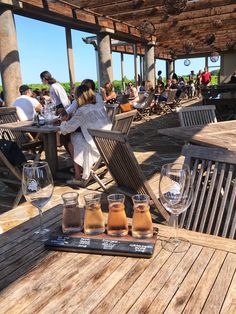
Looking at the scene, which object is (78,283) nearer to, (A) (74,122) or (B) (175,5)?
(A) (74,122)

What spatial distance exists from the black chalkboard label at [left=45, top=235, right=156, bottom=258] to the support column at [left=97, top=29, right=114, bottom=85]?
958 cm

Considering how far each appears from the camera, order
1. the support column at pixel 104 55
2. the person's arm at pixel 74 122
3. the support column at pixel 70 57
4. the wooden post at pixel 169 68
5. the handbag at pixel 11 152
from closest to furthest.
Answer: the handbag at pixel 11 152
the person's arm at pixel 74 122
the support column at pixel 70 57
the support column at pixel 104 55
the wooden post at pixel 169 68

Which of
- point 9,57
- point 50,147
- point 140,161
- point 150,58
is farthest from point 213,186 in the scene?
point 150,58

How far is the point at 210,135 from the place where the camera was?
2.81 m

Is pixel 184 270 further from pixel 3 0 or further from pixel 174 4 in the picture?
pixel 3 0

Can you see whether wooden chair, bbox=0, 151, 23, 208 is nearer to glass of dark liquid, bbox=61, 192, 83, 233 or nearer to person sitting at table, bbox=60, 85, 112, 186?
person sitting at table, bbox=60, 85, 112, 186

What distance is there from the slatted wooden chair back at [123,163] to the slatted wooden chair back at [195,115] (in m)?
1.41

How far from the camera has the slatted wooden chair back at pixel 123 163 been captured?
2273 mm

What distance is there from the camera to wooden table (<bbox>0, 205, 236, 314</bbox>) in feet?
2.84

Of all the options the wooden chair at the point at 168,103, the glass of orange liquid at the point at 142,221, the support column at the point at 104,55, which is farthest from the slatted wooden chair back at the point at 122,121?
the wooden chair at the point at 168,103

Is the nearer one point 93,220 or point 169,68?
point 93,220

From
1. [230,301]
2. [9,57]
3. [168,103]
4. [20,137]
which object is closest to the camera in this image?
[230,301]

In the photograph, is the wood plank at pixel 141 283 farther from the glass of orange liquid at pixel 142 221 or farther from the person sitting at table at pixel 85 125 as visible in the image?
the person sitting at table at pixel 85 125

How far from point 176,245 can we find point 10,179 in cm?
310
